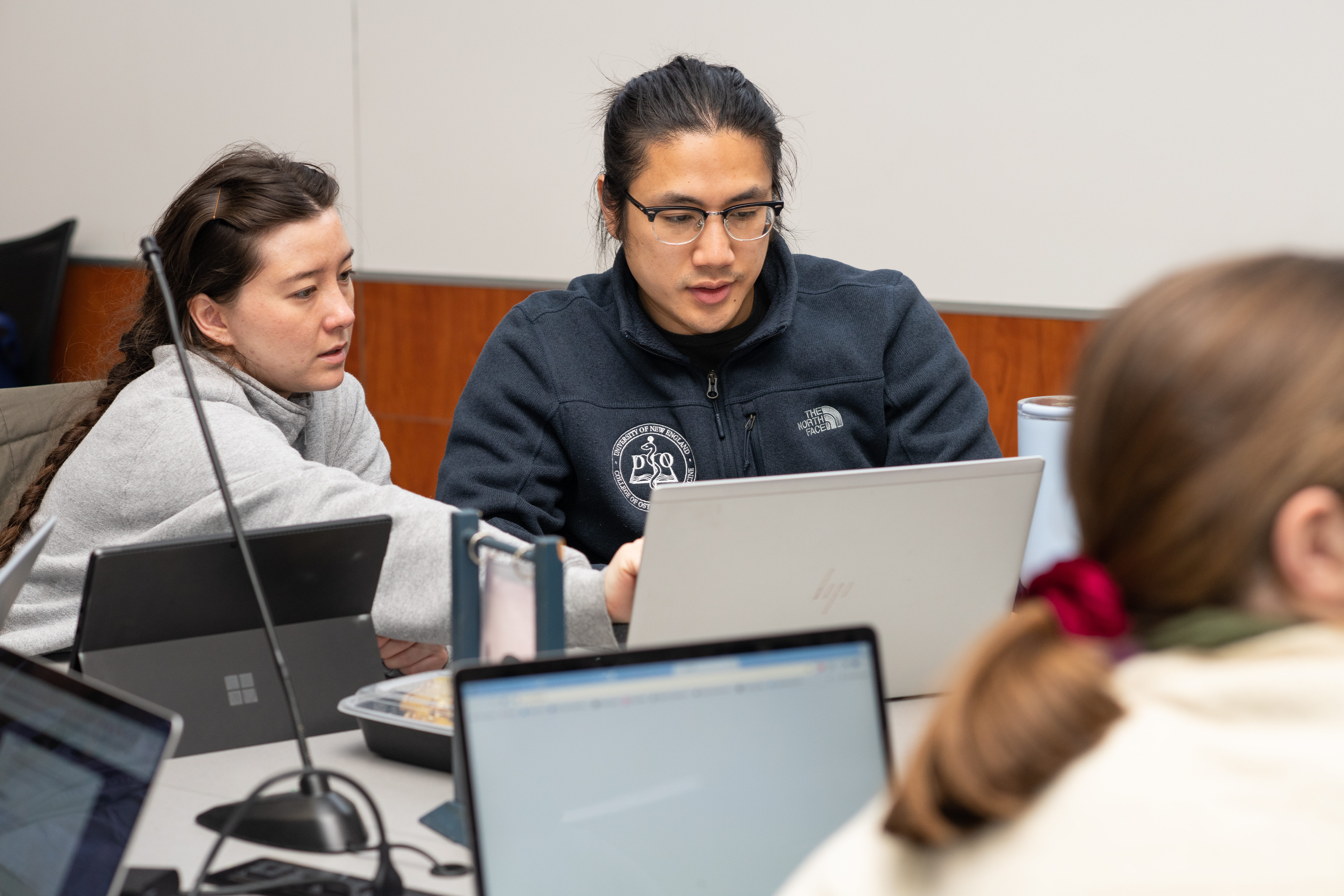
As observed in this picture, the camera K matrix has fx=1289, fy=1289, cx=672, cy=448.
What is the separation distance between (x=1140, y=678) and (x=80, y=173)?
4329 millimetres

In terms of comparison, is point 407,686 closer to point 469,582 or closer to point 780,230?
point 469,582

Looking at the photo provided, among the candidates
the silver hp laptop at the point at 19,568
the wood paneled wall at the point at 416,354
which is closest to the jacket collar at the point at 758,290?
the silver hp laptop at the point at 19,568

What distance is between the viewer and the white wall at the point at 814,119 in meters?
2.50

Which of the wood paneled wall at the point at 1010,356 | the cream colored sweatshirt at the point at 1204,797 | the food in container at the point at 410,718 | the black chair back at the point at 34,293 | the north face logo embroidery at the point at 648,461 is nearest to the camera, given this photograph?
the cream colored sweatshirt at the point at 1204,797

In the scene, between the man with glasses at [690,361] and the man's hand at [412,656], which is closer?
the man's hand at [412,656]

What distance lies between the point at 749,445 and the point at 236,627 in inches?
30.6

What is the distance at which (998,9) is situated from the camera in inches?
106

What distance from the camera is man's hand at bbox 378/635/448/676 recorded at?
1454 millimetres

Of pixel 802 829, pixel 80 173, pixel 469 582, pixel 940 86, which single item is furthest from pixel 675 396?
pixel 80 173

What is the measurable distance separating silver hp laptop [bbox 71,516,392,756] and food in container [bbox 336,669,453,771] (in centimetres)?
5

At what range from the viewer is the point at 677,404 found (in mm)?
1758

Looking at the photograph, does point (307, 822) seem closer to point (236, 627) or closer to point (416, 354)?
point (236, 627)

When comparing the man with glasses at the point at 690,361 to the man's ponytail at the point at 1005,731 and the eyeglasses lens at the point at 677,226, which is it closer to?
the eyeglasses lens at the point at 677,226

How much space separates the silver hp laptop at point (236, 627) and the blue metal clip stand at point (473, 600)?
0.21 meters
